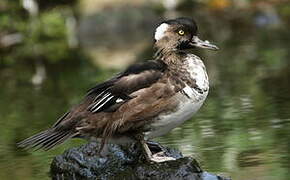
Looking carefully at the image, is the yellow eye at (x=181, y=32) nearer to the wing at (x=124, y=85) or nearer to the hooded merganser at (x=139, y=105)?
the hooded merganser at (x=139, y=105)

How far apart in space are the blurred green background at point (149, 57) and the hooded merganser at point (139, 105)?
0.91 m

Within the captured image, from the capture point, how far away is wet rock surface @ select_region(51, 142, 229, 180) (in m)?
6.53

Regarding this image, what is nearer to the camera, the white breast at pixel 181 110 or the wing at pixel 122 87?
the white breast at pixel 181 110

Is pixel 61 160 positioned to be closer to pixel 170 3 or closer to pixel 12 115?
pixel 12 115

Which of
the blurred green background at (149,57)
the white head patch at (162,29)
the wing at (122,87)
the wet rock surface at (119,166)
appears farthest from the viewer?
the blurred green background at (149,57)

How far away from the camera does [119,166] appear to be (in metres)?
7.04

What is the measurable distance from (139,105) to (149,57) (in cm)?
1133

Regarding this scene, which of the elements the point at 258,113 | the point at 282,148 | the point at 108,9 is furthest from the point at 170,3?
the point at 282,148

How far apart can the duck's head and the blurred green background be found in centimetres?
125

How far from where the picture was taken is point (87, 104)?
690 cm

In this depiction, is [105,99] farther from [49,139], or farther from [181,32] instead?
[181,32]

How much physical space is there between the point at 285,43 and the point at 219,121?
854 cm

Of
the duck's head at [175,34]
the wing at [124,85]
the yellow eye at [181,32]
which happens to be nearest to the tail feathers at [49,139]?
the wing at [124,85]

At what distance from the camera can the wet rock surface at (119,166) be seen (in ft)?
21.4
